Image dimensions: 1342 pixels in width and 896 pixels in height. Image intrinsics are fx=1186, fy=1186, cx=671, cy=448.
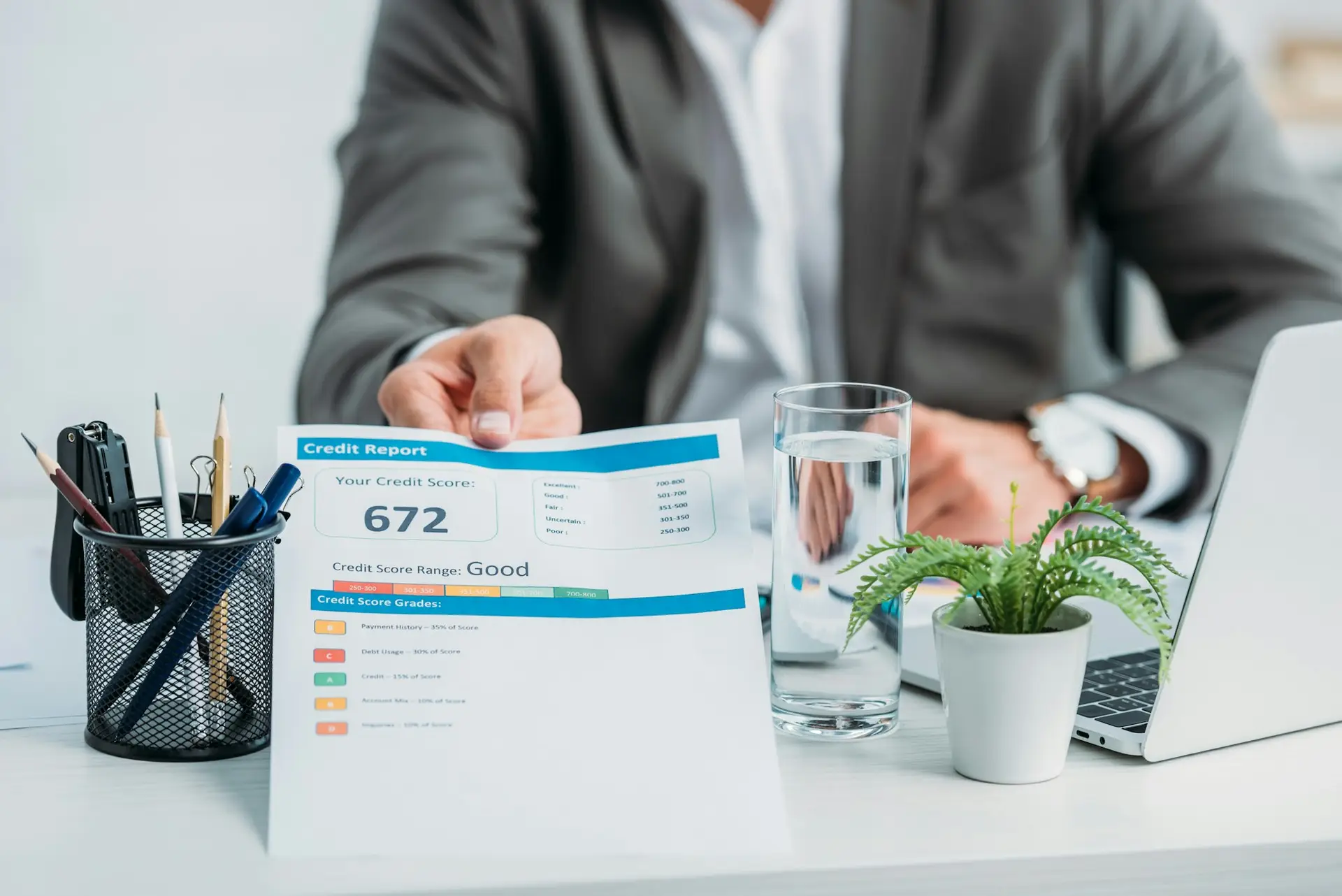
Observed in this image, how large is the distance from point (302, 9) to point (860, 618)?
1491mm

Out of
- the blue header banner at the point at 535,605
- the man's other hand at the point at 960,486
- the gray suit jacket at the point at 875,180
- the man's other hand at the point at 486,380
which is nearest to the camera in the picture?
the blue header banner at the point at 535,605

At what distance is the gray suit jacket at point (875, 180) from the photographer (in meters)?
1.45

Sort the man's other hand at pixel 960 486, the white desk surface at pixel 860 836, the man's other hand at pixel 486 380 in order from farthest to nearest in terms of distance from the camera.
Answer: the man's other hand at pixel 960 486
the man's other hand at pixel 486 380
the white desk surface at pixel 860 836

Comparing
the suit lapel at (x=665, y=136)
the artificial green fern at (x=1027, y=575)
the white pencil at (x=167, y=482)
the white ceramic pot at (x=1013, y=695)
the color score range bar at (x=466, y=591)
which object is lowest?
the white ceramic pot at (x=1013, y=695)

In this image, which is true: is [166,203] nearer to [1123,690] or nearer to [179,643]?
[179,643]

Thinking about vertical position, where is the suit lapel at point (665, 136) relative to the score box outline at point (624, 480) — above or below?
above

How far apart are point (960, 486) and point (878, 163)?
2.09ft

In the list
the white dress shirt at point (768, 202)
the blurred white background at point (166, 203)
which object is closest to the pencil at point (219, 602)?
the white dress shirt at point (768, 202)

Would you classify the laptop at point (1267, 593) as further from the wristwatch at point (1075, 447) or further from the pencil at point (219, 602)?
the wristwatch at point (1075, 447)

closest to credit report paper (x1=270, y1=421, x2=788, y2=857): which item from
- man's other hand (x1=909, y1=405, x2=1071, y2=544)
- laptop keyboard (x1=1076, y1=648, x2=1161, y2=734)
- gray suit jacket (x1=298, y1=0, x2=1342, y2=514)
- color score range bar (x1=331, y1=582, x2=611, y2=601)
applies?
color score range bar (x1=331, y1=582, x2=611, y2=601)

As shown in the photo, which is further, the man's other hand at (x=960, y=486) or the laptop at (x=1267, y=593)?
the man's other hand at (x=960, y=486)

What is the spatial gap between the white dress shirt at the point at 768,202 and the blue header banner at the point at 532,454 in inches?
34.2

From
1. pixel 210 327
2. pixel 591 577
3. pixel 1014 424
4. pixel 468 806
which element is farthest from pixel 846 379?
pixel 468 806

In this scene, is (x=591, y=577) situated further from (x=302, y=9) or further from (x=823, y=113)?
(x=302, y=9)
